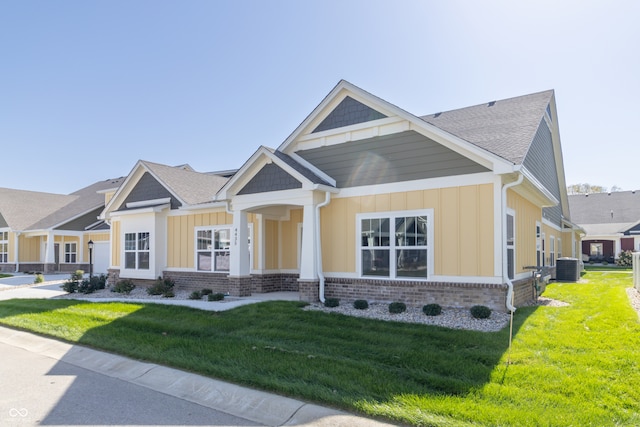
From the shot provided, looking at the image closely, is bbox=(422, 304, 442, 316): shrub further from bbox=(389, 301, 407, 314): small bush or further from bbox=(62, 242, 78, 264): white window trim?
bbox=(62, 242, 78, 264): white window trim

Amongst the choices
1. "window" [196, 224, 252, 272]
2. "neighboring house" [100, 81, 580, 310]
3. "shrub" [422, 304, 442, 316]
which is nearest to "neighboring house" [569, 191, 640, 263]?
"neighboring house" [100, 81, 580, 310]

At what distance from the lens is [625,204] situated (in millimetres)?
40750

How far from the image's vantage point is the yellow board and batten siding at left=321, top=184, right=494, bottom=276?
32.8 ft

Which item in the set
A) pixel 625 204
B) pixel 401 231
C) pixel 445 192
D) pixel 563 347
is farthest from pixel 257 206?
pixel 625 204

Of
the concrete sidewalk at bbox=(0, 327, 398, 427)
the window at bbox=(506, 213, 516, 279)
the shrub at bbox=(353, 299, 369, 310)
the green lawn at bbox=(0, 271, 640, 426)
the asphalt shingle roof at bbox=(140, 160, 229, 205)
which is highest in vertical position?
the asphalt shingle roof at bbox=(140, 160, 229, 205)

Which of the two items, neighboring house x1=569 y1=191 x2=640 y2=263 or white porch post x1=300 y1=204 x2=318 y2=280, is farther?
neighboring house x1=569 y1=191 x2=640 y2=263

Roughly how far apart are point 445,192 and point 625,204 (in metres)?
39.6

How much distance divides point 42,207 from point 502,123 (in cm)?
3379

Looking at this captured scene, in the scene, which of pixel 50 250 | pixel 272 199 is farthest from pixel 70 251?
pixel 272 199

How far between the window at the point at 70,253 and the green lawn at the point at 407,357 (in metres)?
21.6

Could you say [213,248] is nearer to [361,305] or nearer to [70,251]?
[361,305]

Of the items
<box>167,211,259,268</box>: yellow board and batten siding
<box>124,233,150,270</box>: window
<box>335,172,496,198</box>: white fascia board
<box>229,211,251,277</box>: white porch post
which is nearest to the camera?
<box>335,172,496,198</box>: white fascia board

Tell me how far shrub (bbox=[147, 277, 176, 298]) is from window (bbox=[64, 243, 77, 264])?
1818 centimetres

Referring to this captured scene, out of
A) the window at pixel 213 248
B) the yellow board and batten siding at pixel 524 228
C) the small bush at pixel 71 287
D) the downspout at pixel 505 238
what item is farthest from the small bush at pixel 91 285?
the yellow board and batten siding at pixel 524 228
